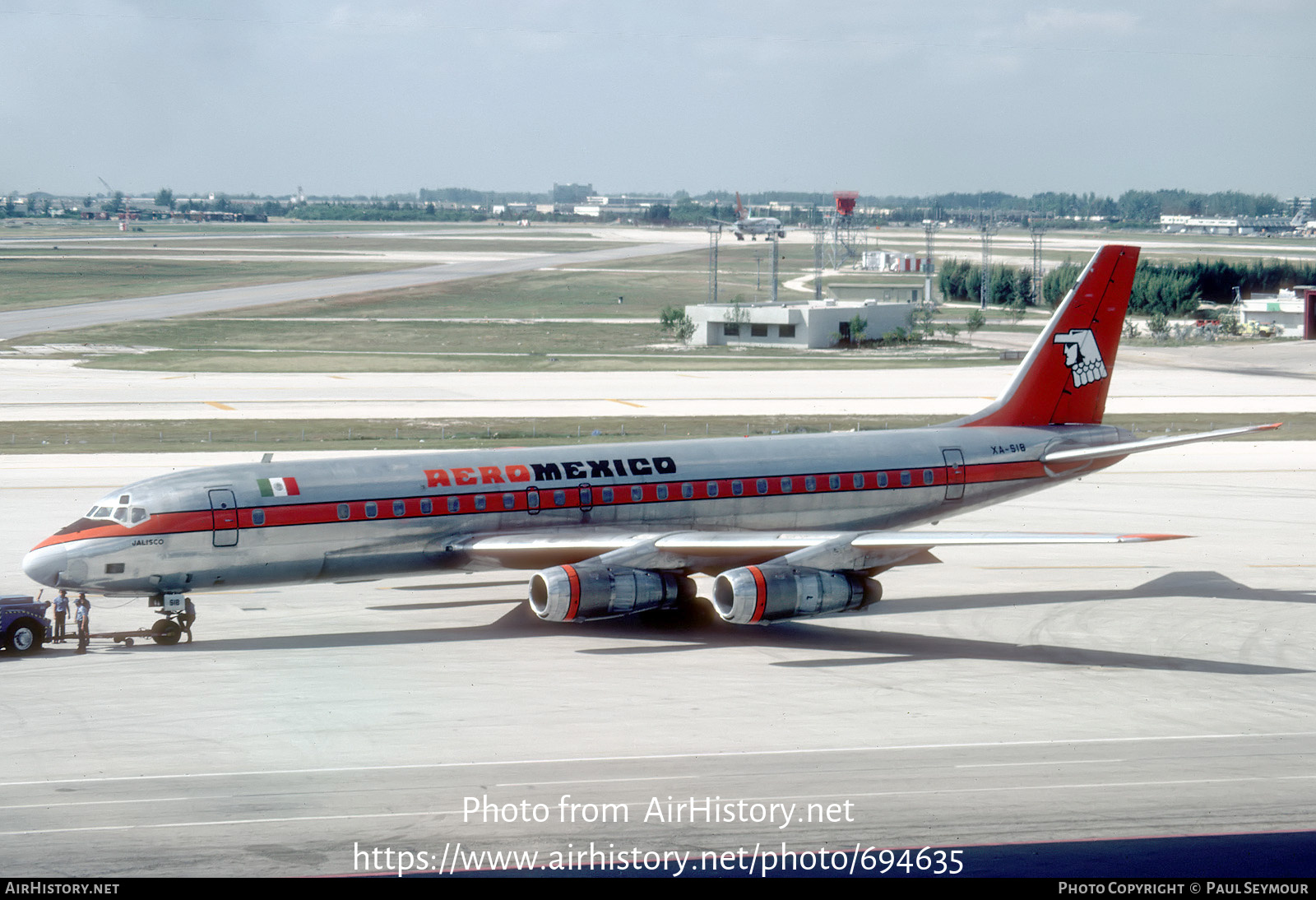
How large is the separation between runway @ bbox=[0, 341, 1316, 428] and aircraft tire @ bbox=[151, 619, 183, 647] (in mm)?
46411

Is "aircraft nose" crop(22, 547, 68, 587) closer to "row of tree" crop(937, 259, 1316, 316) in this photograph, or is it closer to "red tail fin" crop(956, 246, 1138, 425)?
"red tail fin" crop(956, 246, 1138, 425)

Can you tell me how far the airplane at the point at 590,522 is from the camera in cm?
3375

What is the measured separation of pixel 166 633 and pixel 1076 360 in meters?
29.8

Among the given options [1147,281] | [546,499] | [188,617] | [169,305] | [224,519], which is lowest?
[188,617]

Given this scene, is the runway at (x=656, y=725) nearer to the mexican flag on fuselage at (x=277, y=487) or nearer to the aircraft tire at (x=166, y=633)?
the aircraft tire at (x=166, y=633)

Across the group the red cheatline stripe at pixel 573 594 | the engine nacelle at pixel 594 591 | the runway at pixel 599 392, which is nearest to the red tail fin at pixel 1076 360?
the engine nacelle at pixel 594 591

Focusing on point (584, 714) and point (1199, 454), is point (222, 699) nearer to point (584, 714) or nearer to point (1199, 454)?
point (584, 714)

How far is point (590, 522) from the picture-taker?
38.1 m

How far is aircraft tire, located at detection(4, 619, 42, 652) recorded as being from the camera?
33.3m

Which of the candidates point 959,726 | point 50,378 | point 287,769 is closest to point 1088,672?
point 959,726

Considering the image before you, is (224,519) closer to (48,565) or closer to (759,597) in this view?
(48,565)

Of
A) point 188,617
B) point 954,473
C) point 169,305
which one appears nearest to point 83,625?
point 188,617

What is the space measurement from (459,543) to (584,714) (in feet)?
29.7

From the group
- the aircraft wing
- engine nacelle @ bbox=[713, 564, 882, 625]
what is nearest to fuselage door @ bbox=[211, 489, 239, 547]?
the aircraft wing
